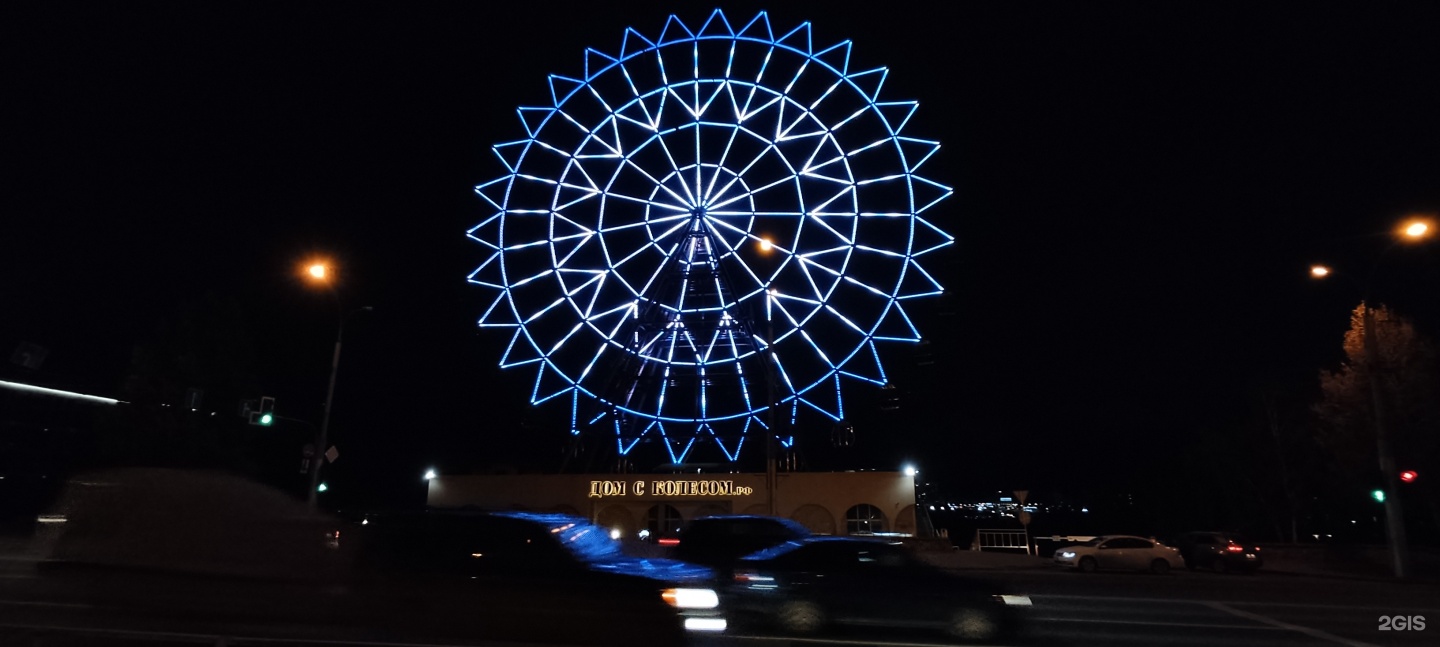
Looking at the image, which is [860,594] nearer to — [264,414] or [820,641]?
[820,641]

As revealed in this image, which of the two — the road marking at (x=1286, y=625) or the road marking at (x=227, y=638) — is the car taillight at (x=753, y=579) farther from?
the road marking at (x=1286, y=625)

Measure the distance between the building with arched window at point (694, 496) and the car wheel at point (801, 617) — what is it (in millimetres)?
25520

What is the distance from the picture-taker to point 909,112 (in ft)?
101

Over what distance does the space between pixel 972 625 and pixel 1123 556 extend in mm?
17172

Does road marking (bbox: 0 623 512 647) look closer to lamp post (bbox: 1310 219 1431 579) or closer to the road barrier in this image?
lamp post (bbox: 1310 219 1431 579)

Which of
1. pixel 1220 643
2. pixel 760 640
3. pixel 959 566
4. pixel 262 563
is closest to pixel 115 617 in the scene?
pixel 262 563

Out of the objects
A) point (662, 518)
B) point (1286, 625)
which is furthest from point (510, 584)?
point (662, 518)

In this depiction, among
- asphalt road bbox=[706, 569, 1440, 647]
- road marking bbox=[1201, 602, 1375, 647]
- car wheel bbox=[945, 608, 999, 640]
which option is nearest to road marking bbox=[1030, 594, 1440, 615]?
asphalt road bbox=[706, 569, 1440, 647]

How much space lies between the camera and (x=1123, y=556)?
2547 centimetres

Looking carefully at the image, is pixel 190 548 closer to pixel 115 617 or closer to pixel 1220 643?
pixel 115 617

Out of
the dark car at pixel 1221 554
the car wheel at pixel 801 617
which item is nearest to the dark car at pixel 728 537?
the car wheel at pixel 801 617

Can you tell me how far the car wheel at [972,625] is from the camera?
10.3 m

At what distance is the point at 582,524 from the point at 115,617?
161 inches

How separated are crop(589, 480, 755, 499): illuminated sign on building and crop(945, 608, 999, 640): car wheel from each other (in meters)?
27.6
